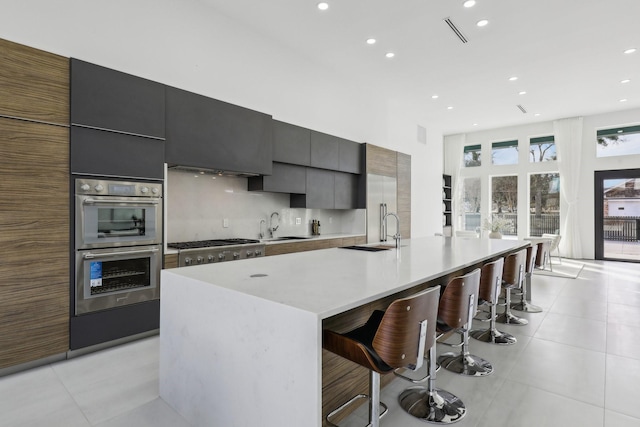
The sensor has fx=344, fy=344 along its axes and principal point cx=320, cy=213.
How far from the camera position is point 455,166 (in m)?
10.4

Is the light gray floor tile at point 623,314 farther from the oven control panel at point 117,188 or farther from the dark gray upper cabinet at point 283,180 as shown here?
the oven control panel at point 117,188

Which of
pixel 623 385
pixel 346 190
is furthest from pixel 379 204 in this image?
pixel 623 385

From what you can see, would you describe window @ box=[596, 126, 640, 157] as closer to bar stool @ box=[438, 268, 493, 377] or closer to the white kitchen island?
the white kitchen island

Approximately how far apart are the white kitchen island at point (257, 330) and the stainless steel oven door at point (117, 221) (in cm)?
116

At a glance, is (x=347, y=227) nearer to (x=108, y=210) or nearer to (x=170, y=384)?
(x=108, y=210)

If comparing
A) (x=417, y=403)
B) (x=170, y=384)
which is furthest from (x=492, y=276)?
(x=170, y=384)

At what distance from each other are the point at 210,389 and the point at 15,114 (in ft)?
7.62

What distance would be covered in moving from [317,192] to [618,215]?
7.65 meters

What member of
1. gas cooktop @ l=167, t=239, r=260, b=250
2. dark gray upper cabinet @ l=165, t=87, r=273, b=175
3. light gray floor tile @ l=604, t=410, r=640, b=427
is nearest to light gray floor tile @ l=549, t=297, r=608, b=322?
light gray floor tile @ l=604, t=410, r=640, b=427

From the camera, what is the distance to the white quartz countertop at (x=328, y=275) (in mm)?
1490

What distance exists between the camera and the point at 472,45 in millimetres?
4688

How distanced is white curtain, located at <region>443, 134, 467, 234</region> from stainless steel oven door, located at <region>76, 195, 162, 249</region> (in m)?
9.07

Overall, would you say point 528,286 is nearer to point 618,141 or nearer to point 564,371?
point 564,371

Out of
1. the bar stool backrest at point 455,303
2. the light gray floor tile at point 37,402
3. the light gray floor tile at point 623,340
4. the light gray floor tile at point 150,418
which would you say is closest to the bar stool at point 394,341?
the bar stool backrest at point 455,303
